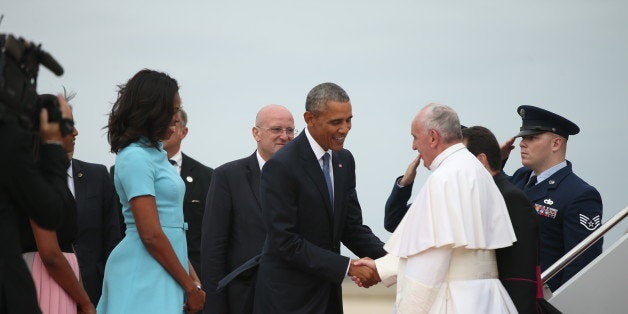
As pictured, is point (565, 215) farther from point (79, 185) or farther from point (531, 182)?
point (79, 185)

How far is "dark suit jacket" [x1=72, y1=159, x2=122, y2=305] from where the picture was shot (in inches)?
190

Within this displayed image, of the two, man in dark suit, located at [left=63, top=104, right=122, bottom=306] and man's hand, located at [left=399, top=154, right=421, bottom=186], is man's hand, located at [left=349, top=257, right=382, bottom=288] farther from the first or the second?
man in dark suit, located at [left=63, top=104, right=122, bottom=306]

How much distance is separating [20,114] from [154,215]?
0.94m

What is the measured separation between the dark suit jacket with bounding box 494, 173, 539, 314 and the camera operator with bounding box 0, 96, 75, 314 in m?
1.73

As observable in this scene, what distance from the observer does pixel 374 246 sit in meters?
4.40

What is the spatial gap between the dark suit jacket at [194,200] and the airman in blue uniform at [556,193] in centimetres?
181

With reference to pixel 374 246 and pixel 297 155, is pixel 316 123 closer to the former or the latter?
pixel 297 155

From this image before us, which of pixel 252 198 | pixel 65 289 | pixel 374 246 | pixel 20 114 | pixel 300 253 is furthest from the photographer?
pixel 252 198

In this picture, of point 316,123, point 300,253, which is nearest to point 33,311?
point 300,253

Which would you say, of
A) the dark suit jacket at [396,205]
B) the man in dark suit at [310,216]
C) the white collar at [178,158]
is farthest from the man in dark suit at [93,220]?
the dark suit jacket at [396,205]

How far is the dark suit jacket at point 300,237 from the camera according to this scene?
388cm

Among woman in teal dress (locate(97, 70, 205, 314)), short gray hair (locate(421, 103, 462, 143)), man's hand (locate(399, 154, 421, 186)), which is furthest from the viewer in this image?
man's hand (locate(399, 154, 421, 186))

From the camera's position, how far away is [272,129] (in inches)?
204

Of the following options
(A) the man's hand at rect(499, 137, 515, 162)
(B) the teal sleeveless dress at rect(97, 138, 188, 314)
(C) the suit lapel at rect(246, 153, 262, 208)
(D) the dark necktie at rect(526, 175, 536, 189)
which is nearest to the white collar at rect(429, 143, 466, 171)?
(B) the teal sleeveless dress at rect(97, 138, 188, 314)
